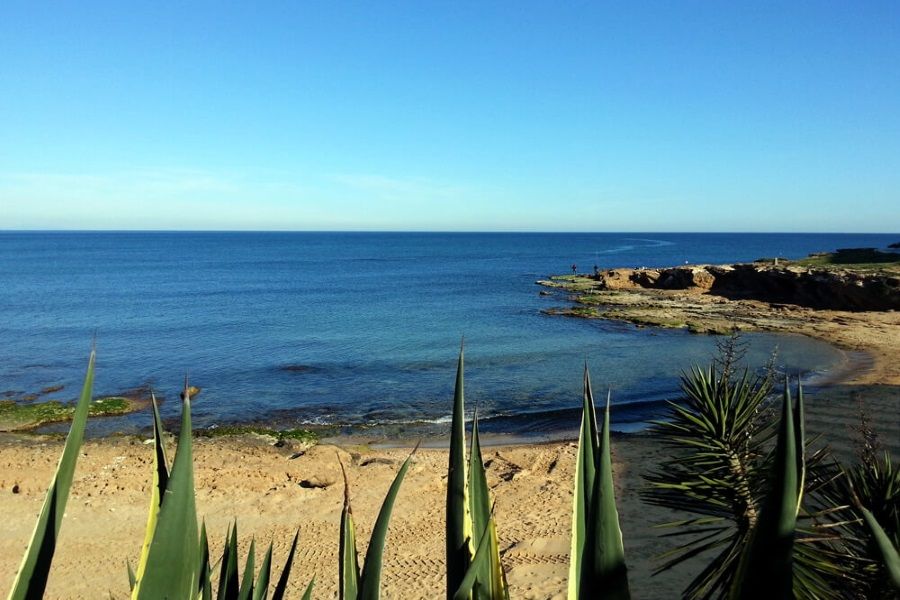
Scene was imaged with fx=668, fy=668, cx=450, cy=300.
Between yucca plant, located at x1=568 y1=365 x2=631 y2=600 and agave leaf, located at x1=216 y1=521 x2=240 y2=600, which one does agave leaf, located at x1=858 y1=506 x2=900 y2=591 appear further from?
agave leaf, located at x1=216 y1=521 x2=240 y2=600

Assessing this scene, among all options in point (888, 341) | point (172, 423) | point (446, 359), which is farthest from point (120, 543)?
point (888, 341)

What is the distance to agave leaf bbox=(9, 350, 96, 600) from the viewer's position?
165cm

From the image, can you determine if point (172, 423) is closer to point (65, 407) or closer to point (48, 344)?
point (65, 407)

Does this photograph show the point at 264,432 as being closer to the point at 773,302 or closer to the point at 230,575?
the point at 230,575

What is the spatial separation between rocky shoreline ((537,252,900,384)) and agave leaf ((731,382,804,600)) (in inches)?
1022

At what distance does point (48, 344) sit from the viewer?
31438 mm

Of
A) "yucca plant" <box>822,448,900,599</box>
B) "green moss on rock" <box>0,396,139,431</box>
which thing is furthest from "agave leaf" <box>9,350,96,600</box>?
"green moss on rock" <box>0,396,139,431</box>

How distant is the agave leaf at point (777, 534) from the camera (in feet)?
3.59

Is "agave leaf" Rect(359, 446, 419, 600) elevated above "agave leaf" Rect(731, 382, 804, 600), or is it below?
below

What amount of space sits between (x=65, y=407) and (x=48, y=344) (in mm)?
12560

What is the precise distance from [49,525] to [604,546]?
53.2 inches

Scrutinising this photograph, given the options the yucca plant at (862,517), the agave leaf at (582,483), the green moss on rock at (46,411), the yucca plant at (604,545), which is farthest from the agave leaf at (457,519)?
the green moss on rock at (46,411)

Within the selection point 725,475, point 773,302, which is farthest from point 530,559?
point 773,302

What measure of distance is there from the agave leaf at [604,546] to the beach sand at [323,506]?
24.7 ft
